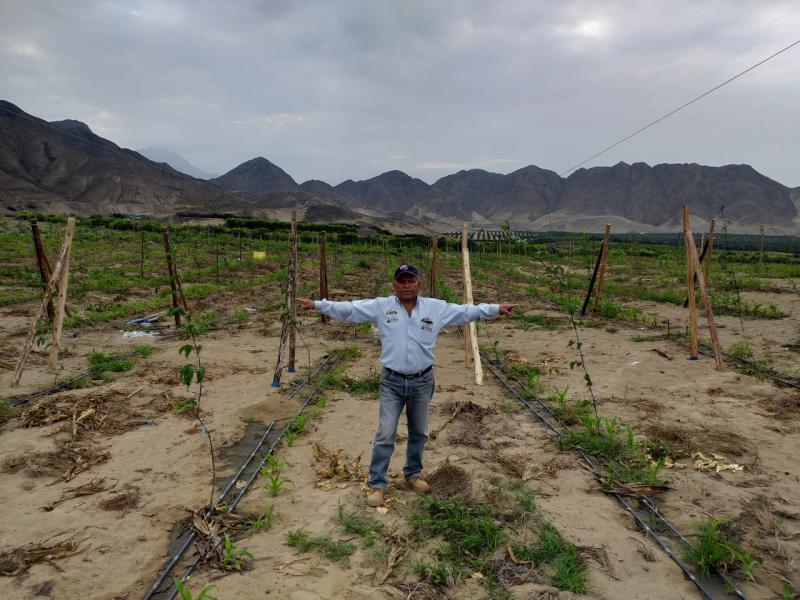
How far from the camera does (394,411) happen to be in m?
3.39

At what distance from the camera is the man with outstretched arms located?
3.34 m

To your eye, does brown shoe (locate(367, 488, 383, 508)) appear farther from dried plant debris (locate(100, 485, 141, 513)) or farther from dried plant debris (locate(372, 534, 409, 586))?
dried plant debris (locate(100, 485, 141, 513))

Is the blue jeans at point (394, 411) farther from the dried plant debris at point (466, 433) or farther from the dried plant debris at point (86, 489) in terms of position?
the dried plant debris at point (86, 489)

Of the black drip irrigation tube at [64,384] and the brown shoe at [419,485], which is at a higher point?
the black drip irrigation tube at [64,384]

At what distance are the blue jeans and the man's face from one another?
1.78 feet

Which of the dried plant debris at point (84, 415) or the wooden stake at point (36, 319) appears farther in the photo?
the wooden stake at point (36, 319)

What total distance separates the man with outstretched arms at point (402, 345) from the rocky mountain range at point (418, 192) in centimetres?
4840

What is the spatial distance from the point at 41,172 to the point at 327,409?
92.2 metres

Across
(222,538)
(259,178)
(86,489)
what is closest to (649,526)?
(222,538)

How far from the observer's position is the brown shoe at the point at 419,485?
11.9 ft

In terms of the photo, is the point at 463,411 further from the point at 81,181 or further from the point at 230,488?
the point at 81,181

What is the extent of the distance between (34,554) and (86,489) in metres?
0.82

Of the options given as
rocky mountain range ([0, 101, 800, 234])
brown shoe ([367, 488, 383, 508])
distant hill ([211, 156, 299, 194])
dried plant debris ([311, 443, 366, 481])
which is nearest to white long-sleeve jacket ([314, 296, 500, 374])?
brown shoe ([367, 488, 383, 508])

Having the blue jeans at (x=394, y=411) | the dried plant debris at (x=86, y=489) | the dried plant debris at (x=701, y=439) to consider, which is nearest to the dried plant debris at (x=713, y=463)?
the dried plant debris at (x=701, y=439)
